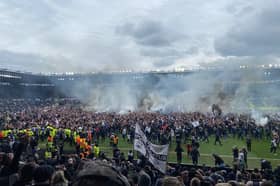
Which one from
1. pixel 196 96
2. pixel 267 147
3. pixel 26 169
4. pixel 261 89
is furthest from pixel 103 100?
pixel 26 169

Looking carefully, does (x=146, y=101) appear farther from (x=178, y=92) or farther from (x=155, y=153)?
(x=155, y=153)

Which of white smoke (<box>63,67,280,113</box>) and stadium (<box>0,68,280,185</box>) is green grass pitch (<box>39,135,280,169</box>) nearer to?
stadium (<box>0,68,280,185</box>)

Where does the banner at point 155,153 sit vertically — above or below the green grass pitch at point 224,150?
above

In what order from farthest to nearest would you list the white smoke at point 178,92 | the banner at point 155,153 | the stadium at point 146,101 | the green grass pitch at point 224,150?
1. the white smoke at point 178,92
2. the stadium at point 146,101
3. the green grass pitch at point 224,150
4. the banner at point 155,153

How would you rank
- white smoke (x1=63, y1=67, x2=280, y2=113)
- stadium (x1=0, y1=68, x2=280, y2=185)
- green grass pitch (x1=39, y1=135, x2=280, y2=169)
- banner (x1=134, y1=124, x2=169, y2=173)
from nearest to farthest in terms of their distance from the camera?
1. banner (x1=134, y1=124, x2=169, y2=173)
2. green grass pitch (x1=39, y1=135, x2=280, y2=169)
3. stadium (x1=0, y1=68, x2=280, y2=185)
4. white smoke (x1=63, y1=67, x2=280, y2=113)

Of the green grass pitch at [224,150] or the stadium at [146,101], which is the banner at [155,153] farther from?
the stadium at [146,101]

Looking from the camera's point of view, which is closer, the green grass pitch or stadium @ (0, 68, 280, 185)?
the green grass pitch

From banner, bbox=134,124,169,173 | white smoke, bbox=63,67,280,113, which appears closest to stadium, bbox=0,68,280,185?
white smoke, bbox=63,67,280,113

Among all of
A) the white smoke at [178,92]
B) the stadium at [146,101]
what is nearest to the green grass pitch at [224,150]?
the stadium at [146,101]

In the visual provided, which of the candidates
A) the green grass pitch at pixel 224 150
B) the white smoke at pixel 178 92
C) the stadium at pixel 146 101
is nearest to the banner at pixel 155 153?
the green grass pitch at pixel 224 150

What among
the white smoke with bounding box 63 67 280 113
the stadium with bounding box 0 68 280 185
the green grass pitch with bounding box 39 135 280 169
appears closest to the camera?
the green grass pitch with bounding box 39 135 280 169

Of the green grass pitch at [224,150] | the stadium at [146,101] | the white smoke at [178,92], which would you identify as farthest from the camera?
the white smoke at [178,92]

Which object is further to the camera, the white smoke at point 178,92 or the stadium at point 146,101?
the white smoke at point 178,92

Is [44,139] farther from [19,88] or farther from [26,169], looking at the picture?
[19,88]
